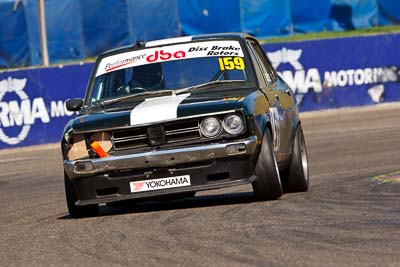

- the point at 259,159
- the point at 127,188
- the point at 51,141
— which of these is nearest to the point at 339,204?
the point at 259,159

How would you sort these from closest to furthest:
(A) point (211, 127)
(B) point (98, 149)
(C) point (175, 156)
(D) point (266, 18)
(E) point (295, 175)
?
(C) point (175, 156), (A) point (211, 127), (B) point (98, 149), (E) point (295, 175), (D) point (266, 18)

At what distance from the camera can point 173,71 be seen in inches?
404

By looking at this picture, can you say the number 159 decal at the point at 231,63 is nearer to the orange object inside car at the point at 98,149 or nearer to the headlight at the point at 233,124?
the headlight at the point at 233,124

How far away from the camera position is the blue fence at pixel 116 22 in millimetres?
32625

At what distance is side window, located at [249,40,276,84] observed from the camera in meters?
10.9

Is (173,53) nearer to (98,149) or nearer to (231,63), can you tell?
(231,63)

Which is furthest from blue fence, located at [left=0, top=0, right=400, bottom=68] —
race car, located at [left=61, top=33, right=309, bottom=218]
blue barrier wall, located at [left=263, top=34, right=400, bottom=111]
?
race car, located at [left=61, top=33, right=309, bottom=218]

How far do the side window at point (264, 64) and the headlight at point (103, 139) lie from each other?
6.75ft

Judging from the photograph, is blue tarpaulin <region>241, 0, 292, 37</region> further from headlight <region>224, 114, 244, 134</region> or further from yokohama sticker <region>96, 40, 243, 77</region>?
headlight <region>224, 114, 244, 134</region>

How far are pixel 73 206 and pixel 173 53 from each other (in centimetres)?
175

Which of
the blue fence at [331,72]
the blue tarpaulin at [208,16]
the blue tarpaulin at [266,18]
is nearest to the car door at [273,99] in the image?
the blue fence at [331,72]

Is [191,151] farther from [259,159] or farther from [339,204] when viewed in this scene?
[339,204]

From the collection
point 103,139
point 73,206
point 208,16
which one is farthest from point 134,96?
point 208,16

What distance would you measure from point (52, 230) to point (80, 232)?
396 mm
